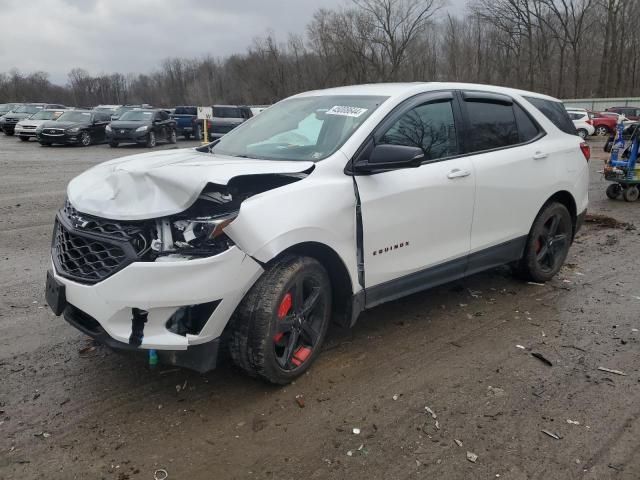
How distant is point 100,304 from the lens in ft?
9.26

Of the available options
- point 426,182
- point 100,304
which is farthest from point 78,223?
point 426,182

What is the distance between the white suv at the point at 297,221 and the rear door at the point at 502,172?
0.05 ft

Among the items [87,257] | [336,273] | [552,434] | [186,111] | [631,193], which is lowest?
[552,434]

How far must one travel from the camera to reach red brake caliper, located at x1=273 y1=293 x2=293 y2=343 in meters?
3.15

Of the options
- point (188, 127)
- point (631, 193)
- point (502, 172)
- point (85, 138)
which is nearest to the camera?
point (502, 172)

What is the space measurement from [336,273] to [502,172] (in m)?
1.90

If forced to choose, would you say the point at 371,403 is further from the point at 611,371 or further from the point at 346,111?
the point at 346,111

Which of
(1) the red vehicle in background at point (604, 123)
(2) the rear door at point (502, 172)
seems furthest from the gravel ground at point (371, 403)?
(1) the red vehicle in background at point (604, 123)

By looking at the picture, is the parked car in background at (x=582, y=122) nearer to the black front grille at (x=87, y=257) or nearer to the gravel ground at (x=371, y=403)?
the gravel ground at (x=371, y=403)

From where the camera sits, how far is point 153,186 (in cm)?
294

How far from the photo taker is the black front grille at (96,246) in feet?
9.26

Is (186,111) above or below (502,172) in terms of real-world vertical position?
above

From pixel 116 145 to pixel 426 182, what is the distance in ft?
70.7

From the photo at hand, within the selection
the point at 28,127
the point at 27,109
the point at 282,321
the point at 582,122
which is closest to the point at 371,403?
the point at 282,321
